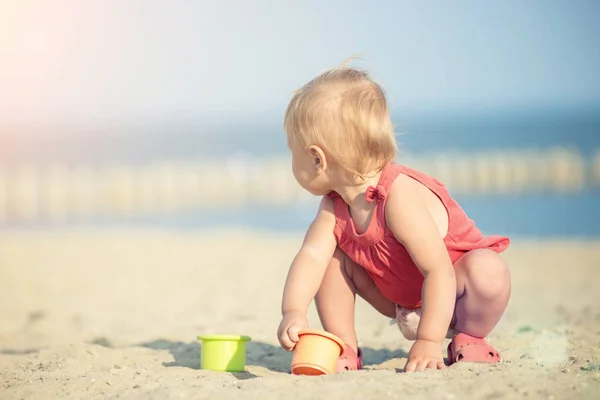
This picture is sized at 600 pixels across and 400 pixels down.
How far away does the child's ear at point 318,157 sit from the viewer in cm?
261

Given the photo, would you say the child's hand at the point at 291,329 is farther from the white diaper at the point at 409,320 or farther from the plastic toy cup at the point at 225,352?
the white diaper at the point at 409,320

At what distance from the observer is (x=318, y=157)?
104 inches

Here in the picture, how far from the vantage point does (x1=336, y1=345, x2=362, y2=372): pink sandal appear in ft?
8.93

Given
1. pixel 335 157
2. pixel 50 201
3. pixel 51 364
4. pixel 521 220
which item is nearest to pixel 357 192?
pixel 335 157

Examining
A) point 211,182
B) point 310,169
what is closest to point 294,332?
point 310,169

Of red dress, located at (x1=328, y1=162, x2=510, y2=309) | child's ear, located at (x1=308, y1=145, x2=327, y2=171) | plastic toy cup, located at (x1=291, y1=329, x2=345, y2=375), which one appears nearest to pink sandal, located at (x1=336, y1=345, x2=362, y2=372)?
plastic toy cup, located at (x1=291, y1=329, x2=345, y2=375)

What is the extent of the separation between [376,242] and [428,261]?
8.8 inches

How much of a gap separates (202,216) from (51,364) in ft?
33.9

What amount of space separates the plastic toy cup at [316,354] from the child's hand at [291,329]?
61mm

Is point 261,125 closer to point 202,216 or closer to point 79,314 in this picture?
point 202,216

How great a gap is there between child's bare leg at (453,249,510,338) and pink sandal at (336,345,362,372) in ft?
1.40

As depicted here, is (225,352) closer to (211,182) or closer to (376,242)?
(376,242)

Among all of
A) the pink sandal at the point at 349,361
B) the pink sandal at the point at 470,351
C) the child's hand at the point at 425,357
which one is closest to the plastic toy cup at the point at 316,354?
the pink sandal at the point at 349,361

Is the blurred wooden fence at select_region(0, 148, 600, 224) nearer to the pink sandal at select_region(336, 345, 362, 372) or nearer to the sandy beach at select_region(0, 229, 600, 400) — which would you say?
the sandy beach at select_region(0, 229, 600, 400)
